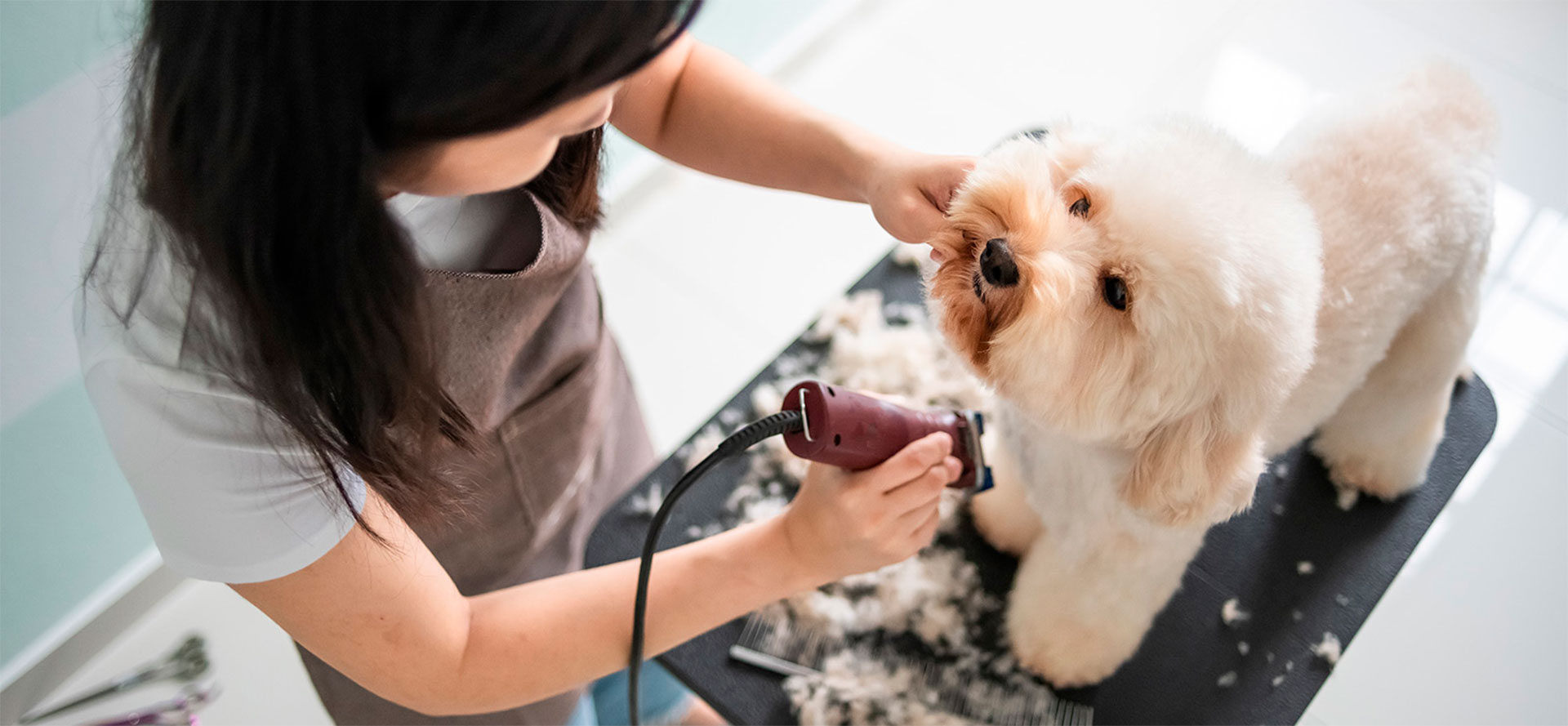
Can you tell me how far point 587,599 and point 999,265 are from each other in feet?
1.47

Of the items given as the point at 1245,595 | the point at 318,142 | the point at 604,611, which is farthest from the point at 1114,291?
the point at 318,142

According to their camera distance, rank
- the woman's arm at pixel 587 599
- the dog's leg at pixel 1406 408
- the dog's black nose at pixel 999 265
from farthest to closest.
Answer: the dog's leg at pixel 1406 408, the dog's black nose at pixel 999 265, the woman's arm at pixel 587 599

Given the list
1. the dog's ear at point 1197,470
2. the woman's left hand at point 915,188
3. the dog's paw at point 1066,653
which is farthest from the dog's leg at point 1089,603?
the woman's left hand at point 915,188

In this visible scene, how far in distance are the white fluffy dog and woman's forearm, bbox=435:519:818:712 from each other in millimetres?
263

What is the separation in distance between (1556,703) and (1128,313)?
3.88 feet

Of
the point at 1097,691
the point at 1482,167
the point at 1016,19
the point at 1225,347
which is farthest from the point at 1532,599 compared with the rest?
the point at 1016,19

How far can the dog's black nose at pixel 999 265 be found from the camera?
2.66 ft

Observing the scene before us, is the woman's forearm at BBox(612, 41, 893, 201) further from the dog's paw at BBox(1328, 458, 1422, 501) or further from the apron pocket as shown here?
the dog's paw at BBox(1328, 458, 1422, 501)

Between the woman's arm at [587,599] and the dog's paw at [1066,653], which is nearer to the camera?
the woman's arm at [587,599]

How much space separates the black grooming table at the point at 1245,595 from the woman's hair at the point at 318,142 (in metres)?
0.47

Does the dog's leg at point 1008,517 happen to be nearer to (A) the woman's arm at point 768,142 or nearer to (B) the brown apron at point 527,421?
(A) the woman's arm at point 768,142

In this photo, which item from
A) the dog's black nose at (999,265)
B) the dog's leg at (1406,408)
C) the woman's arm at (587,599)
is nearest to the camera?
the woman's arm at (587,599)

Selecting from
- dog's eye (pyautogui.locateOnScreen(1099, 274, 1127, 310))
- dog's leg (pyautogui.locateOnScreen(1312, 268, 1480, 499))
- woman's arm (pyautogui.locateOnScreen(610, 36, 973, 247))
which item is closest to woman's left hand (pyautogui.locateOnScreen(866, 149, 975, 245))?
woman's arm (pyautogui.locateOnScreen(610, 36, 973, 247))

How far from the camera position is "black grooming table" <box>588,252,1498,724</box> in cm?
92
